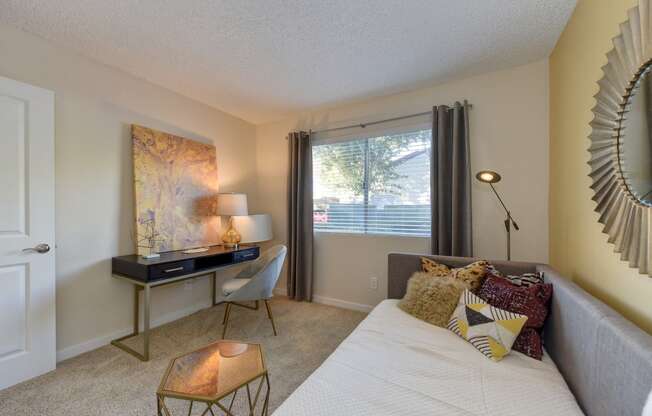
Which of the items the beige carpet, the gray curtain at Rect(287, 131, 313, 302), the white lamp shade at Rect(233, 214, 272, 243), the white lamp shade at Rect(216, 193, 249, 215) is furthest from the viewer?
the gray curtain at Rect(287, 131, 313, 302)

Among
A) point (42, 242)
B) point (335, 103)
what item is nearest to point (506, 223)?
point (335, 103)

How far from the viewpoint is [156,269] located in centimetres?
221

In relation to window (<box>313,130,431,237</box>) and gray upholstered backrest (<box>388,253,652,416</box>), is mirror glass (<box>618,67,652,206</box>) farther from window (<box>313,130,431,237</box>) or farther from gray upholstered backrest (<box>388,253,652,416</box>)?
window (<box>313,130,431,237</box>)

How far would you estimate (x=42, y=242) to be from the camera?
1.96 m

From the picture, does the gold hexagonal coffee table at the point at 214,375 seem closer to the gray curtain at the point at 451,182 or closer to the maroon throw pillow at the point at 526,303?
the maroon throw pillow at the point at 526,303

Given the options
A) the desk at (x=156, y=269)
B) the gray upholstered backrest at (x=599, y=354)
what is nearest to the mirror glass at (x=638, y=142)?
the gray upholstered backrest at (x=599, y=354)

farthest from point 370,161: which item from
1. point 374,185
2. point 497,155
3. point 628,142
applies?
point 628,142

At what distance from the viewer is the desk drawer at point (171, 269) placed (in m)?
2.20

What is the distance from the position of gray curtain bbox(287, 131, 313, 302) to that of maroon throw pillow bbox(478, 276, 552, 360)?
82.3 inches

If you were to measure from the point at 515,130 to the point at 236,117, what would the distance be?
10.3 ft

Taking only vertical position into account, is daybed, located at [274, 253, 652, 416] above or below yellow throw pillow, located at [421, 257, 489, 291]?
below

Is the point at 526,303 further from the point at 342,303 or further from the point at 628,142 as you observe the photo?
the point at 342,303

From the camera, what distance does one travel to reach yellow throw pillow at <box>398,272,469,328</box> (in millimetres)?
1737

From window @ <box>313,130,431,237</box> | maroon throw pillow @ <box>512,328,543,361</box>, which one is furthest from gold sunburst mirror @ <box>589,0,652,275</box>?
window @ <box>313,130,431,237</box>
